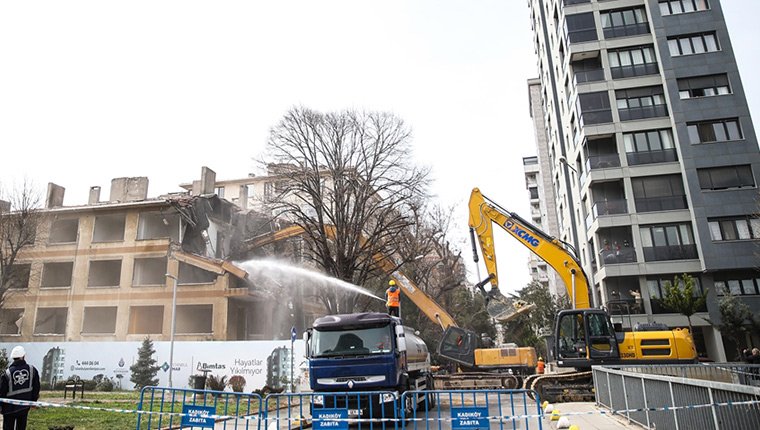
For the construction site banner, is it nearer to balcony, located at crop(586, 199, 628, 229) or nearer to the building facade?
balcony, located at crop(586, 199, 628, 229)

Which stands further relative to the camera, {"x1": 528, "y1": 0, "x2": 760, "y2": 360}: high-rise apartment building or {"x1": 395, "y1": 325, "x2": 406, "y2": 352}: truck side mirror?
{"x1": 528, "y1": 0, "x2": 760, "y2": 360}: high-rise apartment building

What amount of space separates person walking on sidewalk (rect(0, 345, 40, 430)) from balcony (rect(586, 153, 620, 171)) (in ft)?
106

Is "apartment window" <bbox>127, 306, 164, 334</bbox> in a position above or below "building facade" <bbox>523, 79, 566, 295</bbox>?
below

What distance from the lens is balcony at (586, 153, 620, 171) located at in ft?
110

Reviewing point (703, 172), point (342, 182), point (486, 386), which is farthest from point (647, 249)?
point (342, 182)

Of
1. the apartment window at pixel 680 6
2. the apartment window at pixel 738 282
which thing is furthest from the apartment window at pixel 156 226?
the apartment window at pixel 680 6

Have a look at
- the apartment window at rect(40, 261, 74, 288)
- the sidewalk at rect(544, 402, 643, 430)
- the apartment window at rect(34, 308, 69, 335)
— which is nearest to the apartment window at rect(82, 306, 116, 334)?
the apartment window at rect(34, 308, 69, 335)

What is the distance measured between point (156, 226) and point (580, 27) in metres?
33.6

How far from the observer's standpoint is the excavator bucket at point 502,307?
18.5 meters

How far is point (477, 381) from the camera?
2125 centimetres

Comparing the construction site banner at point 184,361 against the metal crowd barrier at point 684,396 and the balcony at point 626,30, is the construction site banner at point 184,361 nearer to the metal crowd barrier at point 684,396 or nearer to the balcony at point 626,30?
the metal crowd barrier at point 684,396

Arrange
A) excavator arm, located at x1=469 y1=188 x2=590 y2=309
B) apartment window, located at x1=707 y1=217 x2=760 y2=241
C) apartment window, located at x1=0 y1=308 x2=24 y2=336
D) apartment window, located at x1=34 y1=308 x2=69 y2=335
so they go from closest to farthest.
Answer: excavator arm, located at x1=469 y1=188 x2=590 y2=309, apartment window, located at x1=707 y1=217 x2=760 y2=241, apartment window, located at x1=34 y1=308 x2=69 y2=335, apartment window, located at x1=0 y1=308 x2=24 y2=336

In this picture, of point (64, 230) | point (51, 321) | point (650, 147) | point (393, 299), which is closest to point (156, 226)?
point (64, 230)

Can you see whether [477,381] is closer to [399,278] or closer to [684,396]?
[399,278]
